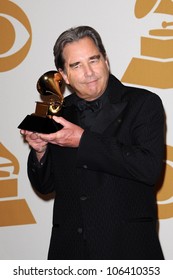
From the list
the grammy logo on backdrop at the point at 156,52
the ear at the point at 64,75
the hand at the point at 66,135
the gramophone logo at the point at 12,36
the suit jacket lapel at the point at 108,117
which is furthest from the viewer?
the gramophone logo at the point at 12,36

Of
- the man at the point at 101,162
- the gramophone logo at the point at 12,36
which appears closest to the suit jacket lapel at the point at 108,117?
the man at the point at 101,162

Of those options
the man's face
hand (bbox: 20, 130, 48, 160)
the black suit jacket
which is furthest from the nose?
hand (bbox: 20, 130, 48, 160)

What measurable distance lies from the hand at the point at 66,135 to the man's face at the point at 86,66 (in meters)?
0.20

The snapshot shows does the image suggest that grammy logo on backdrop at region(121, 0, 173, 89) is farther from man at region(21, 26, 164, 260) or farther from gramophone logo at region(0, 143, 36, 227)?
gramophone logo at region(0, 143, 36, 227)

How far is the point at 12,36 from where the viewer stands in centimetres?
239

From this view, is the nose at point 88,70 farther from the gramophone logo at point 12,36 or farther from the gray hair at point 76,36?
the gramophone logo at point 12,36

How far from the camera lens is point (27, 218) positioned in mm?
2400

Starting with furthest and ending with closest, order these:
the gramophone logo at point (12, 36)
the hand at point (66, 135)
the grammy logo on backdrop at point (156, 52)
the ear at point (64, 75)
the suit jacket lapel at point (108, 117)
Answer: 1. the gramophone logo at point (12, 36)
2. the grammy logo on backdrop at point (156, 52)
3. the ear at point (64, 75)
4. the suit jacket lapel at point (108, 117)
5. the hand at point (66, 135)

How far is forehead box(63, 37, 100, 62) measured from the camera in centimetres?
151

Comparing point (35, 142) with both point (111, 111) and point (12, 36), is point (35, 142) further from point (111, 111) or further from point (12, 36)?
point (12, 36)

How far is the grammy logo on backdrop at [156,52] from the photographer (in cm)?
212

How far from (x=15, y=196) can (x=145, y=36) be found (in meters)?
0.93

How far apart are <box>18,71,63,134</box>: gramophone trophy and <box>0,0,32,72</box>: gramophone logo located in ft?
2.50

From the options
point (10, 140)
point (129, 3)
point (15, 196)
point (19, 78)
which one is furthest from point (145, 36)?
point (15, 196)
